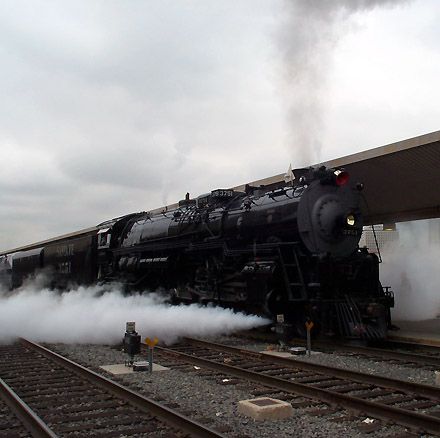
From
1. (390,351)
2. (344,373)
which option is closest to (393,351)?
(390,351)

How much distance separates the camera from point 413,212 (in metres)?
15.3

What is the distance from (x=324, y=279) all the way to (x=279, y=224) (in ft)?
4.64

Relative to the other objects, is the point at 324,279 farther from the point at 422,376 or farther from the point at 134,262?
the point at 134,262

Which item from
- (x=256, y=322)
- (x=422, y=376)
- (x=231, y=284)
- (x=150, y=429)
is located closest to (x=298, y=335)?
(x=256, y=322)

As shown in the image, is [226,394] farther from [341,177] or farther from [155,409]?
[341,177]

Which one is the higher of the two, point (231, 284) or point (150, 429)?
point (231, 284)

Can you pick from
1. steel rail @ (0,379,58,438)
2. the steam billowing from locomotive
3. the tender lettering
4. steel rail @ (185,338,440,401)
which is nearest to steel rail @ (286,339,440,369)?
the steam billowing from locomotive

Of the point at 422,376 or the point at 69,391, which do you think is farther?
the point at 422,376

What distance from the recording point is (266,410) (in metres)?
5.02

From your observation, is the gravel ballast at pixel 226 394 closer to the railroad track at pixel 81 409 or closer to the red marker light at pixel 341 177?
the railroad track at pixel 81 409

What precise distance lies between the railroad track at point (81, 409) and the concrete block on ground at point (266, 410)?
72 centimetres

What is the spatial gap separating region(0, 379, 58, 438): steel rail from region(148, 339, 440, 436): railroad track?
261 cm

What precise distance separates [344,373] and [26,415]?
411 centimetres

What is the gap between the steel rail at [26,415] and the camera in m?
4.56
